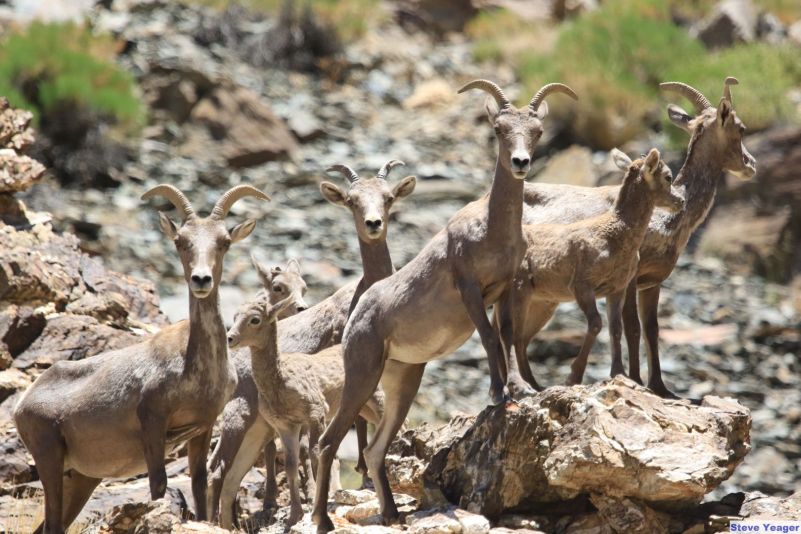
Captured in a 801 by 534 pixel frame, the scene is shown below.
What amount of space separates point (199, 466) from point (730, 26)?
923 inches

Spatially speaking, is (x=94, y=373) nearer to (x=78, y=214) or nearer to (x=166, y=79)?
(x=78, y=214)

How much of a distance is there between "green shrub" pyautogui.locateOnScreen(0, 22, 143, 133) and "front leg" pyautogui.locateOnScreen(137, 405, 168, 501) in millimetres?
15872

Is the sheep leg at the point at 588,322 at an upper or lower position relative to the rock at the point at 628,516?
upper

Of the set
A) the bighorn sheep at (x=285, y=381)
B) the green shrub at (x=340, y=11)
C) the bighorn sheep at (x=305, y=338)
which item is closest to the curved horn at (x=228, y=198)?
the bighorn sheep at (x=285, y=381)

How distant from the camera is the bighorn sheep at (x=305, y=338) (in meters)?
10.3

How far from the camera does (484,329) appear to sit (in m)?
8.72

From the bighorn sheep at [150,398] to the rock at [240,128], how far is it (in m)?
15.3

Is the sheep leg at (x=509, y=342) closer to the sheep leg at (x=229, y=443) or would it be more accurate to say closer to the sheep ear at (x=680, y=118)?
the sheep leg at (x=229, y=443)

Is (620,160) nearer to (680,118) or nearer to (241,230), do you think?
(680,118)

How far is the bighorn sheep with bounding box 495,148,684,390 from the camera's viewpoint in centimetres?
921

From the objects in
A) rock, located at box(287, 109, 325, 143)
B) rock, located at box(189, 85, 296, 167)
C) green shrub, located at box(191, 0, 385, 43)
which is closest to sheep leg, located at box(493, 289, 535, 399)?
rock, located at box(189, 85, 296, 167)

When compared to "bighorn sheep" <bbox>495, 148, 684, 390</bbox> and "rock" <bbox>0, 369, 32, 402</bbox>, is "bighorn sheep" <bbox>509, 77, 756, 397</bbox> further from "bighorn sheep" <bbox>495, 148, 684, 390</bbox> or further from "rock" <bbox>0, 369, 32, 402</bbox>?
"rock" <bbox>0, 369, 32, 402</bbox>

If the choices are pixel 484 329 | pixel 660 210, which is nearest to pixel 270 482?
pixel 484 329

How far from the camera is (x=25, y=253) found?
12375mm
